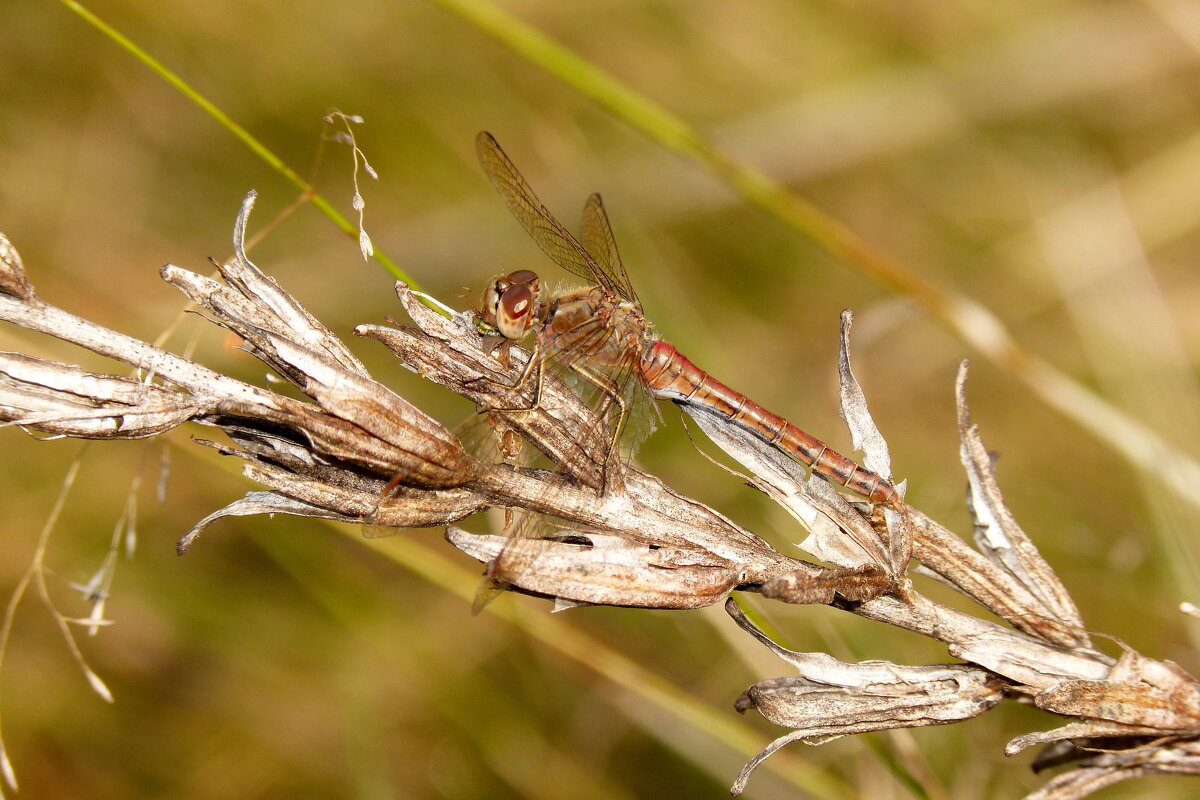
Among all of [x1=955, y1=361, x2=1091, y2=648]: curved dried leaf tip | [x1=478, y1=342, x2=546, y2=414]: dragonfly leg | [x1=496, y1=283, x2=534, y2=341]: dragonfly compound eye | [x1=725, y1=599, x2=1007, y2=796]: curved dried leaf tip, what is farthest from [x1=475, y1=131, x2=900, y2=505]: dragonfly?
[x1=725, y1=599, x2=1007, y2=796]: curved dried leaf tip

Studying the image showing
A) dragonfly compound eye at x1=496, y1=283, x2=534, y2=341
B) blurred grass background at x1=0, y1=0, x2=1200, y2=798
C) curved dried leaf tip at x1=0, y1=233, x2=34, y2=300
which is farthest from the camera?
blurred grass background at x1=0, y1=0, x2=1200, y2=798

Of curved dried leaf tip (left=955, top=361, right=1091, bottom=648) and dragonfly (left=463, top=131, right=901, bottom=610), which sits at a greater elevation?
dragonfly (left=463, top=131, right=901, bottom=610)

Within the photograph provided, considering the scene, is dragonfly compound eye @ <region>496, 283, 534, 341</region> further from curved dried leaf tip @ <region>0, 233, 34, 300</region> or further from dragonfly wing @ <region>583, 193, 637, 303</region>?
curved dried leaf tip @ <region>0, 233, 34, 300</region>

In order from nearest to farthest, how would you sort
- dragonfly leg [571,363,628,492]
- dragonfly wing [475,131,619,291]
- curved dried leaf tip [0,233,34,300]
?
curved dried leaf tip [0,233,34,300] → dragonfly leg [571,363,628,492] → dragonfly wing [475,131,619,291]

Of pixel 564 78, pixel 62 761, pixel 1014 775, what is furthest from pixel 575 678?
pixel 564 78

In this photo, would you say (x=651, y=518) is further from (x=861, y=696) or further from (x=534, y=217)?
(x=534, y=217)

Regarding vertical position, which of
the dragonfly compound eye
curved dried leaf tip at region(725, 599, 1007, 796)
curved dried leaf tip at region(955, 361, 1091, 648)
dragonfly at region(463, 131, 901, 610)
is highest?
dragonfly at region(463, 131, 901, 610)

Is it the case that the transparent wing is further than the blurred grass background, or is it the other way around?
the blurred grass background

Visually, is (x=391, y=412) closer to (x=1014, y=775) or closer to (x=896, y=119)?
(x=1014, y=775)

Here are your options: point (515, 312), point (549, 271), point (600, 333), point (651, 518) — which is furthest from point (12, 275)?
point (549, 271)
